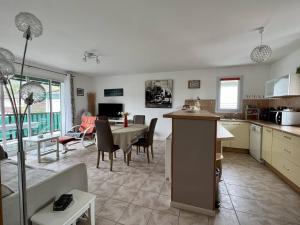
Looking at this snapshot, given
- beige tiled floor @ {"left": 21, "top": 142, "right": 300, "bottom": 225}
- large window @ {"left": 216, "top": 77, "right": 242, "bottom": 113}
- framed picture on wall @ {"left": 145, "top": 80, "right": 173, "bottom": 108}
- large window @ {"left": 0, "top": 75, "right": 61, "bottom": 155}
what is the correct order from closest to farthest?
beige tiled floor @ {"left": 21, "top": 142, "right": 300, "bottom": 225}, large window @ {"left": 0, "top": 75, "right": 61, "bottom": 155}, large window @ {"left": 216, "top": 77, "right": 242, "bottom": 113}, framed picture on wall @ {"left": 145, "top": 80, "right": 173, "bottom": 108}

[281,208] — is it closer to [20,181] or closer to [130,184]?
[130,184]

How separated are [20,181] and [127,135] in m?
1.99

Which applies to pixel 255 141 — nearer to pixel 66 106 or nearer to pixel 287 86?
pixel 287 86

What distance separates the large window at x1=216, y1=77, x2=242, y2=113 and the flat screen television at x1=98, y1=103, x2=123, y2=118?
11.1 feet

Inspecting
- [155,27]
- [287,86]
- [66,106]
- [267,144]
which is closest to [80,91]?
[66,106]

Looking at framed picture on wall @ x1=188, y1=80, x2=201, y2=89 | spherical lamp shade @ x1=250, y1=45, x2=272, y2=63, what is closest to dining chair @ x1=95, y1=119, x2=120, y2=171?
spherical lamp shade @ x1=250, y1=45, x2=272, y2=63

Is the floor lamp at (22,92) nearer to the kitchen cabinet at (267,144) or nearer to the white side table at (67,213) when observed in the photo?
the white side table at (67,213)

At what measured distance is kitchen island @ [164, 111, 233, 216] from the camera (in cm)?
168

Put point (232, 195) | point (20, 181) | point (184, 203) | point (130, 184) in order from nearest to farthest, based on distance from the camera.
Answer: point (20, 181)
point (184, 203)
point (232, 195)
point (130, 184)

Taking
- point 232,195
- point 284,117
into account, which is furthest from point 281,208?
point 284,117

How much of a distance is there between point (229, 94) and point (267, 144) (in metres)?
1.90

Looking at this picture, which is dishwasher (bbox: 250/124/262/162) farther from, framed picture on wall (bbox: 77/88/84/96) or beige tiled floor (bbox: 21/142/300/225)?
framed picture on wall (bbox: 77/88/84/96)

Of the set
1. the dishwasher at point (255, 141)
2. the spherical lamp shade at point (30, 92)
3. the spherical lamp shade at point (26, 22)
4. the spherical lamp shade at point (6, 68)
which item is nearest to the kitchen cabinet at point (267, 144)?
the dishwasher at point (255, 141)

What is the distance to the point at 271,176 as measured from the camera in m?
2.67
